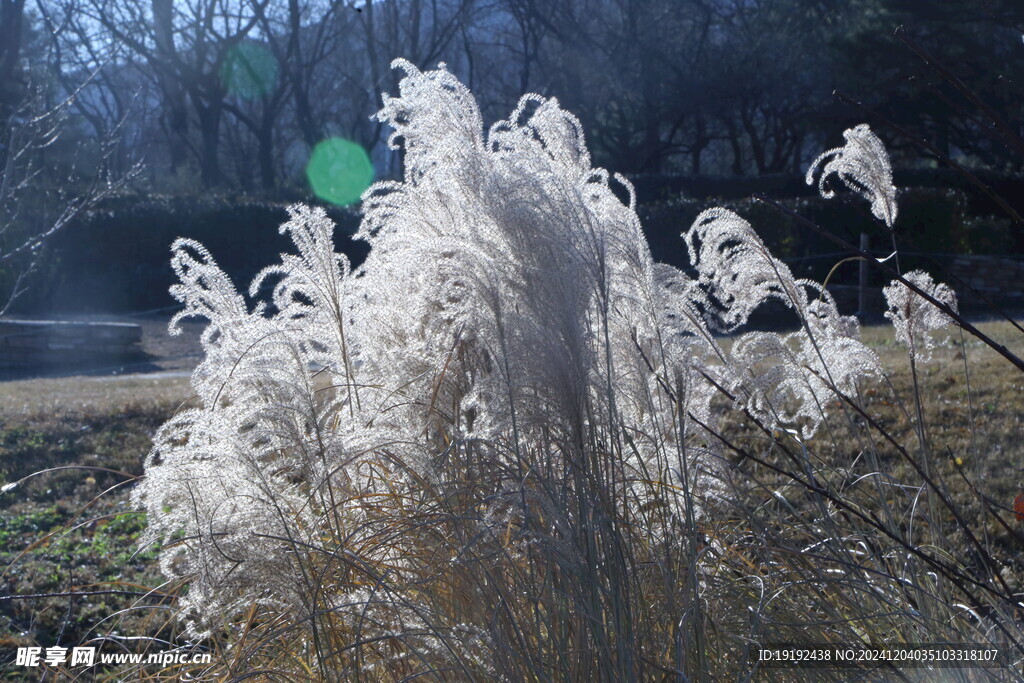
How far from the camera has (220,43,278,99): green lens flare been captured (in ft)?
106

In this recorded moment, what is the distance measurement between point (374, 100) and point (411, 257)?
34206mm

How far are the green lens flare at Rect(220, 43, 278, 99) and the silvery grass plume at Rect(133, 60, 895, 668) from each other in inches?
1229

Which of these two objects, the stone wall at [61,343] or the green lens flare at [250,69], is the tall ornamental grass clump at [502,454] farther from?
the green lens flare at [250,69]

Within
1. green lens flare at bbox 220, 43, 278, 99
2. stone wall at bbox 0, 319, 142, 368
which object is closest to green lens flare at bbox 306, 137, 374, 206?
green lens flare at bbox 220, 43, 278, 99

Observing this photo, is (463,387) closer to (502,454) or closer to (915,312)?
(502,454)

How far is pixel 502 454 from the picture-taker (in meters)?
2.36

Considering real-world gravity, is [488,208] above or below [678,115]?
below

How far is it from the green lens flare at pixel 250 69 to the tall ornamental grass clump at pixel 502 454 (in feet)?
103

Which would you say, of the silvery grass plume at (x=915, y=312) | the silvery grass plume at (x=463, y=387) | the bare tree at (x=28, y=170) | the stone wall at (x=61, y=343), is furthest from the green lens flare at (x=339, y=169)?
the silvery grass plume at (x=915, y=312)

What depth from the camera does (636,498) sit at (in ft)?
8.39

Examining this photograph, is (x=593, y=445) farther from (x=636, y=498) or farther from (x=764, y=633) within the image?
(x=764, y=633)

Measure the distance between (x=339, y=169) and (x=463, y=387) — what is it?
1357 inches

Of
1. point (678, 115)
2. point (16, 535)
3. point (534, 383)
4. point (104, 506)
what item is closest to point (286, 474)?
point (534, 383)

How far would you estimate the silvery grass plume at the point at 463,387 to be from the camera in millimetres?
2139
